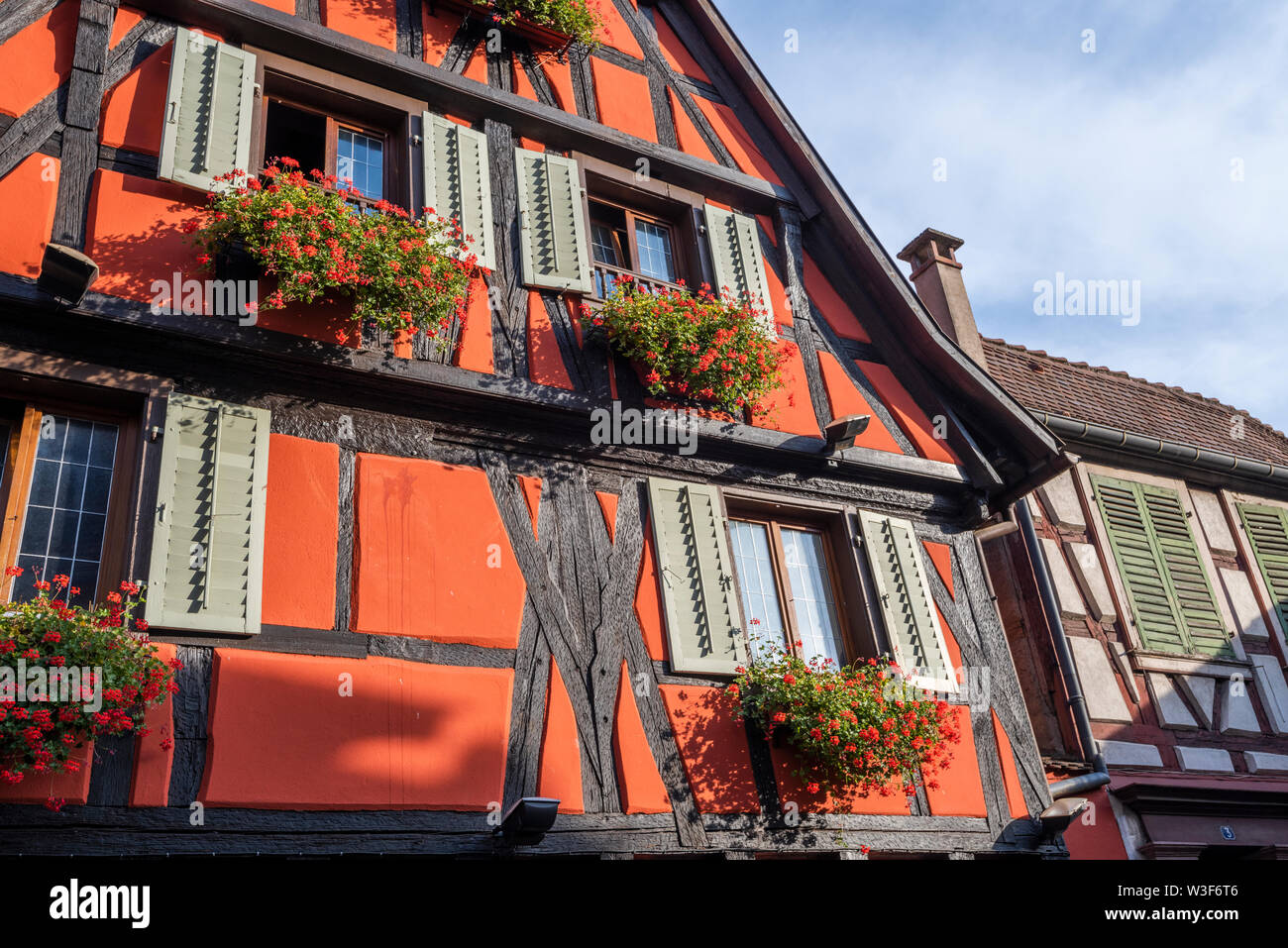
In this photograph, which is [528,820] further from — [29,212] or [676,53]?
[676,53]

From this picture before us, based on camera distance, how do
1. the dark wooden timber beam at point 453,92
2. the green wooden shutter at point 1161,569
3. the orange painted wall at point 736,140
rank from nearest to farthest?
the dark wooden timber beam at point 453,92 → the orange painted wall at point 736,140 → the green wooden shutter at point 1161,569

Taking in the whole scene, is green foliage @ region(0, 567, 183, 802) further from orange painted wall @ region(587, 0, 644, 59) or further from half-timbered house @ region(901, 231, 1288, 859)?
orange painted wall @ region(587, 0, 644, 59)

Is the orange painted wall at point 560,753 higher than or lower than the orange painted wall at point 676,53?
A: lower

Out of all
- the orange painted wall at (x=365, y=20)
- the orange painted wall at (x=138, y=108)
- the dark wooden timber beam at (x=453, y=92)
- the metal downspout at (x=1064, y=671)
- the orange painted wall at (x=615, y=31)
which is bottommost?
the metal downspout at (x=1064, y=671)

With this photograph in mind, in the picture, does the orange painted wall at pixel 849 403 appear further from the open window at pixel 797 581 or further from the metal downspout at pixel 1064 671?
the metal downspout at pixel 1064 671

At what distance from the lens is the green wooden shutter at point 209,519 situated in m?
5.05

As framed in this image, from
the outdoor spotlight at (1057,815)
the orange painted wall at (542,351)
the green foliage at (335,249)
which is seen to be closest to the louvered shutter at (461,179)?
the orange painted wall at (542,351)

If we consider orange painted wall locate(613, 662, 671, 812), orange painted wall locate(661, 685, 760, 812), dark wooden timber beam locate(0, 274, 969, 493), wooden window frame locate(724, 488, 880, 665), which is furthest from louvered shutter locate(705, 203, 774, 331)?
orange painted wall locate(613, 662, 671, 812)

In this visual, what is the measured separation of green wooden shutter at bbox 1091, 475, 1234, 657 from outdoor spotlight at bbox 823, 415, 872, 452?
3679mm

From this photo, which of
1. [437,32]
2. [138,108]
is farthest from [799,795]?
[437,32]

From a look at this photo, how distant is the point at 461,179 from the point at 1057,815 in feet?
17.6

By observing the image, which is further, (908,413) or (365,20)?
(908,413)

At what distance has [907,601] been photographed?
7332mm

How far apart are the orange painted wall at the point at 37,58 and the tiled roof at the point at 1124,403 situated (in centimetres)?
812
